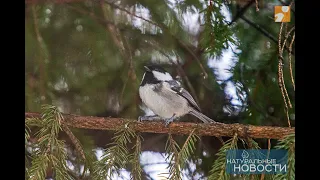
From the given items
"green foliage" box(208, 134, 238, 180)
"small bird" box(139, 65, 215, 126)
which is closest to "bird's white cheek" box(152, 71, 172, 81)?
"small bird" box(139, 65, 215, 126)

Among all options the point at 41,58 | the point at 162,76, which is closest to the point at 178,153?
the point at 162,76

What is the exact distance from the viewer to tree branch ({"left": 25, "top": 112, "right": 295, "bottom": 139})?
0.63 metres

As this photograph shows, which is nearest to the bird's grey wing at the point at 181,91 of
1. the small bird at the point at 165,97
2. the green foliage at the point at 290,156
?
the small bird at the point at 165,97

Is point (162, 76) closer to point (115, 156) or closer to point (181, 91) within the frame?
point (181, 91)

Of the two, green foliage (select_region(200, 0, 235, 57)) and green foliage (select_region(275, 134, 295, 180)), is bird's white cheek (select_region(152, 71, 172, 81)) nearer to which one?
green foliage (select_region(200, 0, 235, 57))

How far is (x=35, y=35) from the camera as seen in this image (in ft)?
2.16

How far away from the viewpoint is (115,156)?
614 millimetres

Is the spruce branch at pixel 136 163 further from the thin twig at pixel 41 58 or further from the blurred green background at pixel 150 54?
the thin twig at pixel 41 58

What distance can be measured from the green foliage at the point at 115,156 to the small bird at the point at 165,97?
0.03 meters

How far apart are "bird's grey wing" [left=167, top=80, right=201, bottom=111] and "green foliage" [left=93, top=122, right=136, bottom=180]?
0.09 metres

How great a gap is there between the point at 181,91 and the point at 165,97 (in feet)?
0.10

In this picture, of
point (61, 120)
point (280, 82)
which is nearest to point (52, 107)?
point (61, 120)

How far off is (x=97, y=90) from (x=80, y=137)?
7cm

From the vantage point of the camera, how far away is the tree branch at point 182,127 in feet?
2.06
